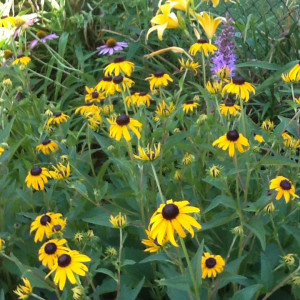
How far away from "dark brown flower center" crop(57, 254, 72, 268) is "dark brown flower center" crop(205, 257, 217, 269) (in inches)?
8.8

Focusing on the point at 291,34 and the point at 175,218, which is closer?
the point at 175,218

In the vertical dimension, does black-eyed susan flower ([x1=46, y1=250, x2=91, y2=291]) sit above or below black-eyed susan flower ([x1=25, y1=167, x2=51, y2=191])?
above

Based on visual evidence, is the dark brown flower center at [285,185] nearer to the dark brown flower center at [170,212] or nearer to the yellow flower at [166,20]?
the dark brown flower center at [170,212]

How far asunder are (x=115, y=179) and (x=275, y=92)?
0.85m

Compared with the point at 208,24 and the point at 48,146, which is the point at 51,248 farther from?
the point at 208,24

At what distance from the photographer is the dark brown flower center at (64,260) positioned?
2.77 feet

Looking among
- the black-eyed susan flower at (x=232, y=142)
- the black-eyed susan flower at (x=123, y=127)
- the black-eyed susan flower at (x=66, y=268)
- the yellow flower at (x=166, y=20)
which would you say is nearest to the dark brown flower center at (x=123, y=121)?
the black-eyed susan flower at (x=123, y=127)

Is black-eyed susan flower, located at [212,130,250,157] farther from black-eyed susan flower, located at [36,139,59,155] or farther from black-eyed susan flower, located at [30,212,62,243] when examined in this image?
black-eyed susan flower, located at [36,139,59,155]

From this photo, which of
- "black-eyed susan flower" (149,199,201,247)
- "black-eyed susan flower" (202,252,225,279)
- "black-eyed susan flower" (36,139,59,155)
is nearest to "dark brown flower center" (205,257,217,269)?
"black-eyed susan flower" (202,252,225,279)

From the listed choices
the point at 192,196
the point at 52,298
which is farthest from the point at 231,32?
the point at 52,298

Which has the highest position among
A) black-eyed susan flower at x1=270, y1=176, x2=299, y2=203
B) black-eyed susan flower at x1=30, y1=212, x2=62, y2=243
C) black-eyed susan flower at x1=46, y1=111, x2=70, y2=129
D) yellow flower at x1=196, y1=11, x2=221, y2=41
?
yellow flower at x1=196, y1=11, x2=221, y2=41

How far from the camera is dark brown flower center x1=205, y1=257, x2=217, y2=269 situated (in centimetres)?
91

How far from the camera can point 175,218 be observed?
30.8 inches

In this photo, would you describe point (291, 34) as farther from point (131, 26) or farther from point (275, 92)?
point (131, 26)
